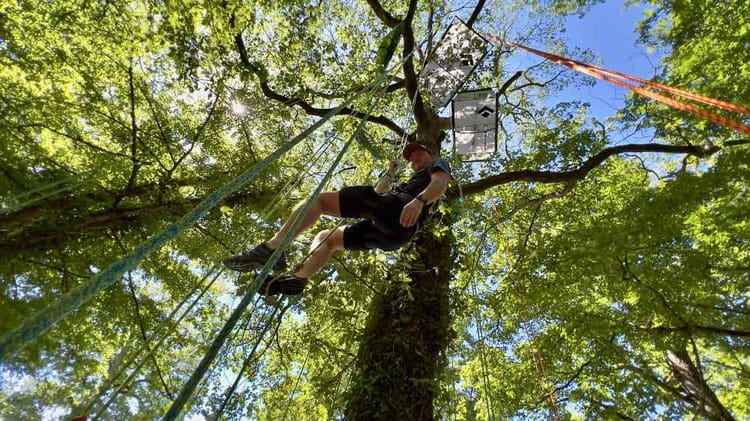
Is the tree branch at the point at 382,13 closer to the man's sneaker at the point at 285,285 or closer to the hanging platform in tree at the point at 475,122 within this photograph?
the hanging platform in tree at the point at 475,122

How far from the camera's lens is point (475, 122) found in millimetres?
4832

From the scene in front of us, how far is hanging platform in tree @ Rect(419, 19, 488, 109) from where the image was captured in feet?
17.5

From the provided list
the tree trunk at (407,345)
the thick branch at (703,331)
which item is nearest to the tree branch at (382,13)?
the tree trunk at (407,345)

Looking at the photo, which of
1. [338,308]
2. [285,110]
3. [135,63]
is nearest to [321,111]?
[285,110]

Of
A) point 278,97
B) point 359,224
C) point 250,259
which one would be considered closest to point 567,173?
point 359,224

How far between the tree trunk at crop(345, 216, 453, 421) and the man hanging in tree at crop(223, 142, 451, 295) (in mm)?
1124

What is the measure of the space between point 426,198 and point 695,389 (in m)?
7.21

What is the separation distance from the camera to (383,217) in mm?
2566

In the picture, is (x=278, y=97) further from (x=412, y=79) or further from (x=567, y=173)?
(x=567, y=173)

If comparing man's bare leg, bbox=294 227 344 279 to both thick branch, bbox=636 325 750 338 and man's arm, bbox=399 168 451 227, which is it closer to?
man's arm, bbox=399 168 451 227

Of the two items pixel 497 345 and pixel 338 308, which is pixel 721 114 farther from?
pixel 338 308

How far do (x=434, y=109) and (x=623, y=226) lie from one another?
8.86 feet

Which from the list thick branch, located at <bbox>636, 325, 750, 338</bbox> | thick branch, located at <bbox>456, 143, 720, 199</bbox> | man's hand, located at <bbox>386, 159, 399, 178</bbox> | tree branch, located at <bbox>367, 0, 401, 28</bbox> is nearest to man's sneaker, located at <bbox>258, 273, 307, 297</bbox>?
man's hand, located at <bbox>386, 159, 399, 178</bbox>

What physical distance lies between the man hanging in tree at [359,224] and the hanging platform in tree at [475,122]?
2132mm
